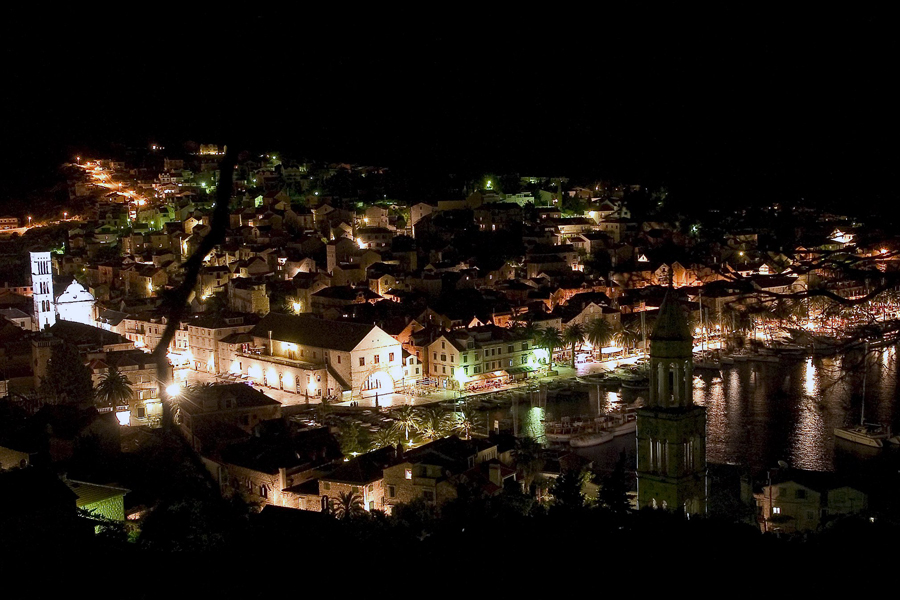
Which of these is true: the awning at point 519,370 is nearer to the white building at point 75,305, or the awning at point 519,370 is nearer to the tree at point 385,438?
the tree at point 385,438

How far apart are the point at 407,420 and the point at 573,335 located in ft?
11.9

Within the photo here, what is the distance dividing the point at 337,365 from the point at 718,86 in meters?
7.65

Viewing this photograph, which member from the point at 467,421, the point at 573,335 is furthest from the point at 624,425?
the point at 573,335

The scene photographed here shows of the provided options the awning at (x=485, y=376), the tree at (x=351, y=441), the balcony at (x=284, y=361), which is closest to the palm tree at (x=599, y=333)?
the awning at (x=485, y=376)

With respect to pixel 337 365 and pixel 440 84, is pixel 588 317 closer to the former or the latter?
pixel 337 365

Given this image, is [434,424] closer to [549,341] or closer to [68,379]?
[68,379]

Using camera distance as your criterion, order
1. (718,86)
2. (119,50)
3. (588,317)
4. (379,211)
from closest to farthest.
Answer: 1. (119,50)
2. (718,86)
3. (588,317)
4. (379,211)

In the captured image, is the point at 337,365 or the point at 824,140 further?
the point at 337,365

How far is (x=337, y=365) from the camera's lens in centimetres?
837

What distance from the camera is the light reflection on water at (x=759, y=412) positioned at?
6590mm

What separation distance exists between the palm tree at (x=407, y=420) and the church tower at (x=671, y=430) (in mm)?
1969

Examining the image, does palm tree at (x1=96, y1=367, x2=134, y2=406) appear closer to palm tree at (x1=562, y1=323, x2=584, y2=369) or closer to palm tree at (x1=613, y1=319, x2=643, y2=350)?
palm tree at (x1=562, y1=323, x2=584, y2=369)

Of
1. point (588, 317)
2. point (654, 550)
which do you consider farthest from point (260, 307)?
point (654, 550)

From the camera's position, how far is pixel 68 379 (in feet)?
23.6
